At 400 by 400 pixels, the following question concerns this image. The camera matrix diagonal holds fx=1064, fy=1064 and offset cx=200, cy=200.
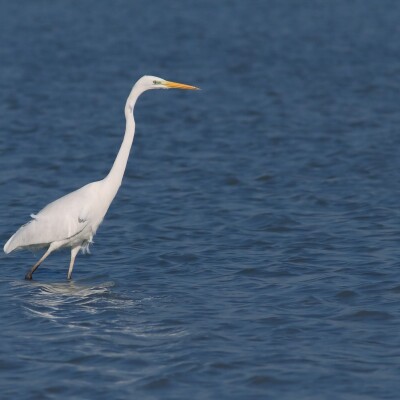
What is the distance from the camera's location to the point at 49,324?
9500 mm

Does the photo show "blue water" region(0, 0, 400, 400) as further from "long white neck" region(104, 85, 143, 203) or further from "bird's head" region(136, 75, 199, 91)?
"bird's head" region(136, 75, 199, 91)

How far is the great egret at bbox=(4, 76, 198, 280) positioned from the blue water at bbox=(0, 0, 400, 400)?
1.39 ft

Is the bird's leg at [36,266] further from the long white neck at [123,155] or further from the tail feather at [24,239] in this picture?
the long white neck at [123,155]

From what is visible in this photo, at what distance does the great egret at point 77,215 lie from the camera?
11031mm

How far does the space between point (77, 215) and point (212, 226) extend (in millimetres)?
2878

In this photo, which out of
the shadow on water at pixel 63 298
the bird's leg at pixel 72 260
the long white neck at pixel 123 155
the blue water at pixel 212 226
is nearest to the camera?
the blue water at pixel 212 226

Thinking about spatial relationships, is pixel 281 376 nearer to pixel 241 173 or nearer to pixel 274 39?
pixel 241 173

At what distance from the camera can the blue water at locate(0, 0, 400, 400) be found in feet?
27.8

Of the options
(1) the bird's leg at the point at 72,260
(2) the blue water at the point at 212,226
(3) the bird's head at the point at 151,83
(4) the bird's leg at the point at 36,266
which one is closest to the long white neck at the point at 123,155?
(3) the bird's head at the point at 151,83

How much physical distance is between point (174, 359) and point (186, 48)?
80.0 feet

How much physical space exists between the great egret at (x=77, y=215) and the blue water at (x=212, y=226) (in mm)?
424

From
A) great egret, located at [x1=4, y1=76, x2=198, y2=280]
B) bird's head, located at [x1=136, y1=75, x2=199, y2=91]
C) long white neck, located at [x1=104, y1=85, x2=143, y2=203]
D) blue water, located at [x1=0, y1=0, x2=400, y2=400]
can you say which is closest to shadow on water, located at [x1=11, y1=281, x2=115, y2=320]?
blue water, located at [x1=0, y1=0, x2=400, y2=400]

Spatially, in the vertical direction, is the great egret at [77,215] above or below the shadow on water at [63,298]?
above

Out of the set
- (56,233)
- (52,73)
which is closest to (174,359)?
(56,233)
